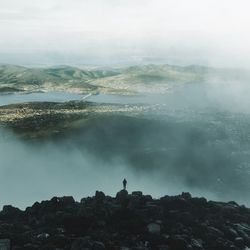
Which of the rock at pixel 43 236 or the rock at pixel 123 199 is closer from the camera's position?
the rock at pixel 43 236

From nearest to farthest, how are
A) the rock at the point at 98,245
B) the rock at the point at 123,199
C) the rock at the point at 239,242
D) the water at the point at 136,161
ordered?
1. the rock at the point at 98,245
2. the rock at the point at 239,242
3. the rock at the point at 123,199
4. the water at the point at 136,161

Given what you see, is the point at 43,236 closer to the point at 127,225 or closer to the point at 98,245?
the point at 98,245

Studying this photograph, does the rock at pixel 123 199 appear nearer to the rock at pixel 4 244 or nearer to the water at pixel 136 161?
the rock at pixel 4 244

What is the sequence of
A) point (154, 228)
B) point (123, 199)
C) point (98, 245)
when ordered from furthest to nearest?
1. point (123, 199)
2. point (154, 228)
3. point (98, 245)

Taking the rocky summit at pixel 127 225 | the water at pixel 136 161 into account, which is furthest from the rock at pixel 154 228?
the water at pixel 136 161

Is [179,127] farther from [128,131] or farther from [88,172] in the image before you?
[88,172]

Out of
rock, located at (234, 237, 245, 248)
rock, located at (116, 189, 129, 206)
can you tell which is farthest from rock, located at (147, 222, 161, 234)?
rock, located at (234, 237, 245, 248)

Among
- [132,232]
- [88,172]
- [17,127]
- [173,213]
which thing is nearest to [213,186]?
[88,172]

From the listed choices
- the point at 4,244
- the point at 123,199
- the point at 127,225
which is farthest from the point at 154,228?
the point at 4,244
